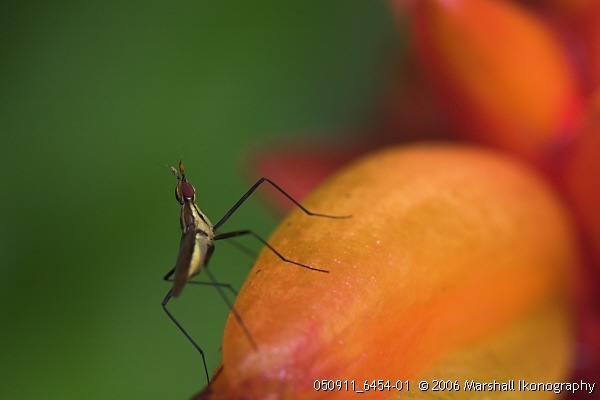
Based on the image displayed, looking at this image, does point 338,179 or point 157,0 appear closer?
point 338,179

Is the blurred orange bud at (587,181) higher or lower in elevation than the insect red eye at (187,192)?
higher

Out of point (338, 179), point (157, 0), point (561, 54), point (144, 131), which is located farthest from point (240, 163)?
point (561, 54)

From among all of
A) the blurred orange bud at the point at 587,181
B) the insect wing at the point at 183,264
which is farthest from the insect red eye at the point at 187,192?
the blurred orange bud at the point at 587,181

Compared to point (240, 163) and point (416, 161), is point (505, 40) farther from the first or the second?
point (240, 163)

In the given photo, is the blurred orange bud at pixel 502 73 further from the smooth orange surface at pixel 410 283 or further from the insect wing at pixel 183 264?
the insect wing at pixel 183 264

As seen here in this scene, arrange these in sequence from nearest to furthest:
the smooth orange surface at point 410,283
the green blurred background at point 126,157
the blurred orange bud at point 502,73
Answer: the smooth orange surface at point 410,283 < the blurred orange bud at point 502,73 < the green blurred background at point 126,157

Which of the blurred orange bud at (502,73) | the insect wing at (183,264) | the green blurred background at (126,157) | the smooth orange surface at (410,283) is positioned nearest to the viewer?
the smooth orange surface at (410,283)

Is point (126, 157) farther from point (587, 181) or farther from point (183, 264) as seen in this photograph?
point (587, 181)
